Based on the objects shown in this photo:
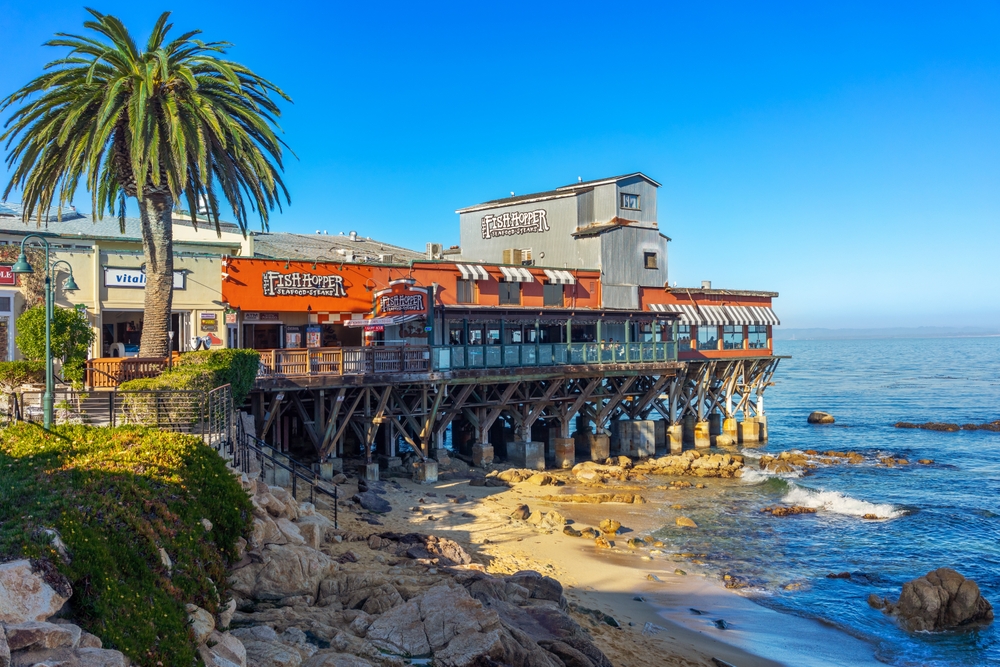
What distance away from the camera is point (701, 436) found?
A: 41531mm

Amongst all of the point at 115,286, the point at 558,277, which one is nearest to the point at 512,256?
the point at 558,277

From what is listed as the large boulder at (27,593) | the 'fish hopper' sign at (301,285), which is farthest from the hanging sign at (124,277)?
the large boulder at (27,593)

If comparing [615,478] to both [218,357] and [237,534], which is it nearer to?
[218,357]

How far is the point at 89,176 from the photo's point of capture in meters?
19.8

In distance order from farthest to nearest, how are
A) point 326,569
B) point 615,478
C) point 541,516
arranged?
point 615,478
point 541,516
point 326,569

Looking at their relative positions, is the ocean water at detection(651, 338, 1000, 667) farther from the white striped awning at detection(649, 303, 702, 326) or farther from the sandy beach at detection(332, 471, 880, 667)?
the white striped awning at detection(649, 303, 702, 326)

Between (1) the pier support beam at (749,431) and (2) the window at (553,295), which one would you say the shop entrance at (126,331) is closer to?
(2) the window at (553,295)

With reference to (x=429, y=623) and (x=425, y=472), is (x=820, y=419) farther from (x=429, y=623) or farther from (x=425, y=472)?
(x=429, y=623)

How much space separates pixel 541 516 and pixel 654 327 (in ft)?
55.5

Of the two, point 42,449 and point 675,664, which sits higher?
point 42,449

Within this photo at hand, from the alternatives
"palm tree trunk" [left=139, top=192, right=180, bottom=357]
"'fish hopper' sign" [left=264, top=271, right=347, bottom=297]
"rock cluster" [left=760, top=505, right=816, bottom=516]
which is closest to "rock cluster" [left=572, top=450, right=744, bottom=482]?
"rock cluster" [left=760, top=505, right=816, bottom=516]

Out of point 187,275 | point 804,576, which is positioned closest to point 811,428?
point 804,576

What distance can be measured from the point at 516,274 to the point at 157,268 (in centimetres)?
1748

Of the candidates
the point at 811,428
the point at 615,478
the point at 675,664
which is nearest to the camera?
the point at 675,664
